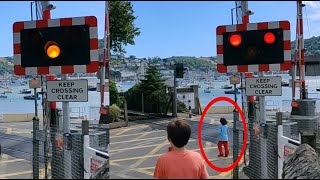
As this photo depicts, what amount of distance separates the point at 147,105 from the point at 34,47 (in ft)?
59.4

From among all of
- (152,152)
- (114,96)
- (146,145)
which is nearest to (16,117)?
(114,96)

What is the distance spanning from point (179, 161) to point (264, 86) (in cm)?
379

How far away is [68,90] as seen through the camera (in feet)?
19.9

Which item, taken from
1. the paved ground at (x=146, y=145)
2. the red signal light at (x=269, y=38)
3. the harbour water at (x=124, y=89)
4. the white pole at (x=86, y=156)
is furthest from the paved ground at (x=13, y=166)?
the red signal light at (x=269, y=38)

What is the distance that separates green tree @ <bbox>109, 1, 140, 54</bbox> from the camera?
19453 millimetres

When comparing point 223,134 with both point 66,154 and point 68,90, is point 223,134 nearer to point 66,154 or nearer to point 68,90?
point 66,154

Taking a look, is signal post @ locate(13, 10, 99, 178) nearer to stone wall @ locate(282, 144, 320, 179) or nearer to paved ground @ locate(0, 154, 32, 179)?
stone wall @ locate(282, 144, 320, 179)

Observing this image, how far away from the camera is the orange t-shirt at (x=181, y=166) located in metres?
3.50

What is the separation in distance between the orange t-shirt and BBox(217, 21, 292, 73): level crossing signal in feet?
11.6

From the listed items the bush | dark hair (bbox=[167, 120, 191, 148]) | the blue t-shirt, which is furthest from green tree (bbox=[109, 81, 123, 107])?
dark hair (bbox=[167, 120, 191, 148])

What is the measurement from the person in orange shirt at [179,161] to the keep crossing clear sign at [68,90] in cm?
260

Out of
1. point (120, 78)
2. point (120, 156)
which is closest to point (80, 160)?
point (120, 156)

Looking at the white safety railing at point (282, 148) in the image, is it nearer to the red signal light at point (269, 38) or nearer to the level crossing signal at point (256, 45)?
the level crossing signal at point (256, 45)

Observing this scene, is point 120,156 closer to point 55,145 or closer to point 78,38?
point 55,145
